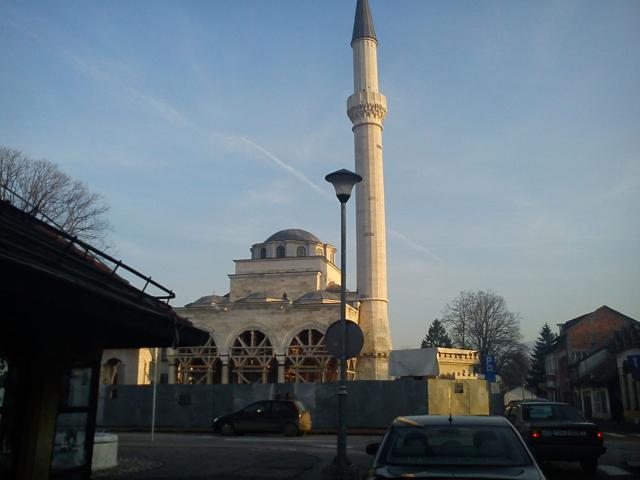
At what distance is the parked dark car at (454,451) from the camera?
479 cm

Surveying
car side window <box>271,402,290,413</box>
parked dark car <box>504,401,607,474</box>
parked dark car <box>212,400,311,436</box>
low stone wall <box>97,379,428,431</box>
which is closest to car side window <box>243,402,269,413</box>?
parked dark car <box>212,400,311,436</box>

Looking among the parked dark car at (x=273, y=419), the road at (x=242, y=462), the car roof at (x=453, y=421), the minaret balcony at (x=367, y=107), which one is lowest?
the road at (x=242, y=462)

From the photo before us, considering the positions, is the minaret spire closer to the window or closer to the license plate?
the license plate

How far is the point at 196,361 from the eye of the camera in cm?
4625

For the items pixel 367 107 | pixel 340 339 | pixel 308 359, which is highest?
pixel 367 107

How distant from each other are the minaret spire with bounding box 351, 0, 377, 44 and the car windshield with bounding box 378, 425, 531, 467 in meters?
44.0

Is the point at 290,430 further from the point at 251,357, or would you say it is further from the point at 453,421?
the point at 251,357

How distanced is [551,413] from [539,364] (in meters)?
69.9

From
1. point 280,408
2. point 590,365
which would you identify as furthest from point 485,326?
point 280,408

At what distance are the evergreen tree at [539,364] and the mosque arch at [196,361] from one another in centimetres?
3976

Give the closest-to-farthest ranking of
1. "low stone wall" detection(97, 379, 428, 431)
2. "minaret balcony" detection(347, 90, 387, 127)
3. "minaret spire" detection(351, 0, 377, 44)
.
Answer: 1. "low stone wall" detection(97, 379, 428, 431)
2. "minaret balcony" detection(347, 90, 387, 127)
3. "minaret spire" detection(351, 0, 377, 44)

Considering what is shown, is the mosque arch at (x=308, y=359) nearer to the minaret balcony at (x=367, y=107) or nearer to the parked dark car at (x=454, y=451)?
the minaret balcony at (x=367, y=107)

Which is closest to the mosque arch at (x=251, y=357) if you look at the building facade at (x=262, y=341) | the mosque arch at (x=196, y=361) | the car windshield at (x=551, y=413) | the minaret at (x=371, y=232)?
the building facade at (x=262, y=341)

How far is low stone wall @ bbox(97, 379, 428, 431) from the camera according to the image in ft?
79.6
